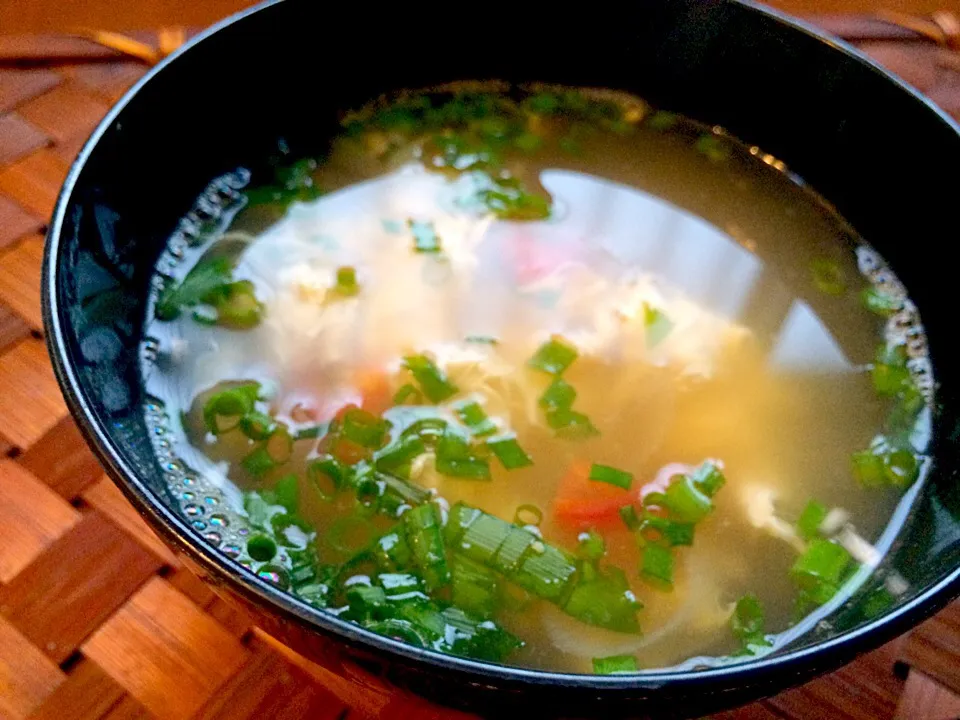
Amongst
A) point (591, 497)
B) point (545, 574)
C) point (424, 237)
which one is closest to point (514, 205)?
point (424, 237)

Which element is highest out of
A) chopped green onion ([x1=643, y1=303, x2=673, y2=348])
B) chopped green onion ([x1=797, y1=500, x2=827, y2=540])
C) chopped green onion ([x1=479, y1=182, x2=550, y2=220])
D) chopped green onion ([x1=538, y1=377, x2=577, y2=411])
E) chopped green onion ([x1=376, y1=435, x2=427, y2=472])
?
chopped green onion ([x1=479, y1=182, x2=550, y2=220])

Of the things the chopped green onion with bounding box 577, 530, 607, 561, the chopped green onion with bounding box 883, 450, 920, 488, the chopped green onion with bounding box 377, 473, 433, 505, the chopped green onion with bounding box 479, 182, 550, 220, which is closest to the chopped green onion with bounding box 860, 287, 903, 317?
the chopped green onion with bounding box 883, 450, 920, 488

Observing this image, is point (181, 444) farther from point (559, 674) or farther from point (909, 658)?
point (909, 658)

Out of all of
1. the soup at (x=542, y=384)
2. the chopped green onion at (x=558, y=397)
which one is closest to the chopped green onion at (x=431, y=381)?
the soup at (x=542, y=384)

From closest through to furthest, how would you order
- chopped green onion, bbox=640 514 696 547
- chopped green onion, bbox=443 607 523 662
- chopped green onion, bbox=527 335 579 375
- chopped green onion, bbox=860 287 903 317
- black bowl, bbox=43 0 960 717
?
black bowl, bbox=43 0 960 717 → chopped green onion, bbox=443 607 523 662 → chopped green onion, bbox=640 514 696 547 → chopped green onion, bbox=527 335 579 375 → chopped green onion, bbox=860 287 903 317

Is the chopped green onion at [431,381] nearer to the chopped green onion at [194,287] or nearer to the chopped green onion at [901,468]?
the chopped green onion at [194,287]

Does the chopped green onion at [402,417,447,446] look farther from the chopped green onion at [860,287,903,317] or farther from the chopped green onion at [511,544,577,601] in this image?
the chopped green onion at [860,287,903,317]
